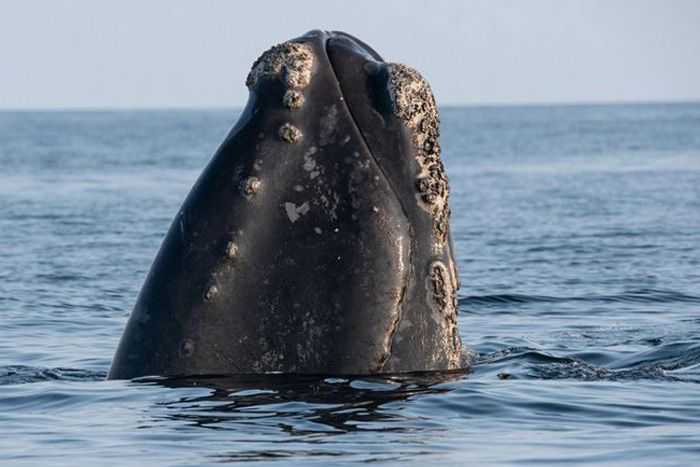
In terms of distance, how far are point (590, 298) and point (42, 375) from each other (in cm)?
742

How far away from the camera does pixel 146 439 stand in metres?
9.41

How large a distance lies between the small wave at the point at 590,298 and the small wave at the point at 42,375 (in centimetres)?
586

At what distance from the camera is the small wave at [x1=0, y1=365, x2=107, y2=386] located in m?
12.0

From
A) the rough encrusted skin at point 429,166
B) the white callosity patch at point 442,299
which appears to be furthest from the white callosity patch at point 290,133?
the white callosity patch at point 442,299

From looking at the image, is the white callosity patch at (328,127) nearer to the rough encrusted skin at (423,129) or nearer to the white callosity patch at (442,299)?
the rough encrusted skin at (423,129)

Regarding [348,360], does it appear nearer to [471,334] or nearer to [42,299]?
[471,334]

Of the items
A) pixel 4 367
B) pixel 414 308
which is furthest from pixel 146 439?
pixel 4 367

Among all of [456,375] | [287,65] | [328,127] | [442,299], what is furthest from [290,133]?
[456,375]

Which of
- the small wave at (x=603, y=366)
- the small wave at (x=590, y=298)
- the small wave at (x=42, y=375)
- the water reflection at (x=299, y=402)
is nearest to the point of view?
the water reflection at (x=299, y=402)

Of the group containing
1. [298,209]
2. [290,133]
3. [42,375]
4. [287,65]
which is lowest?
[42,375]

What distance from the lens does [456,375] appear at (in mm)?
10430

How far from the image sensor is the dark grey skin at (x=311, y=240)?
366 inches

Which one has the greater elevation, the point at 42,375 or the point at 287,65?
the point at 287,65

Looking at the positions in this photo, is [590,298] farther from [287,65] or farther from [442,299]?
[287,65]
